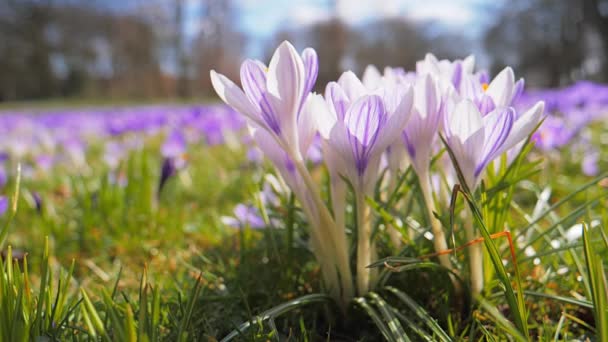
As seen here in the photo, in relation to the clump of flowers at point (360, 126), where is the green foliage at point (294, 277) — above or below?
below

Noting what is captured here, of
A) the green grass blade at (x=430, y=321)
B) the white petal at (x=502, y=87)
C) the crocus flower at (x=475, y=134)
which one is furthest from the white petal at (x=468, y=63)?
the green grass blade at (x=430, y=321)

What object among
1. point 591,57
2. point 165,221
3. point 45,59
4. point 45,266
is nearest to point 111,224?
point 165,221

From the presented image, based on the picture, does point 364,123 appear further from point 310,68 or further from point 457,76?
point 457,76

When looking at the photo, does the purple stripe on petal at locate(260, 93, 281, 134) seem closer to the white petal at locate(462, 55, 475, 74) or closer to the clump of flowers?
the clump of flowers

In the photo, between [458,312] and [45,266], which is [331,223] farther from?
[45,266]

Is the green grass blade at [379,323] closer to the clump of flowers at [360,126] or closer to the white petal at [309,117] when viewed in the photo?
the clump of flowers at [360,126]

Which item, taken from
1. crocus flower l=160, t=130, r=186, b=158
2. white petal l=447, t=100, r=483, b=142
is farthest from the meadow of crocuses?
crocus flower l=160, t=130, r=186, b=158

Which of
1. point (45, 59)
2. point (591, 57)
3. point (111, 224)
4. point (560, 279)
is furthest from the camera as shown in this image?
point (45, 59)

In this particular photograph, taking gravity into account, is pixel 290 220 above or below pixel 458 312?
above
